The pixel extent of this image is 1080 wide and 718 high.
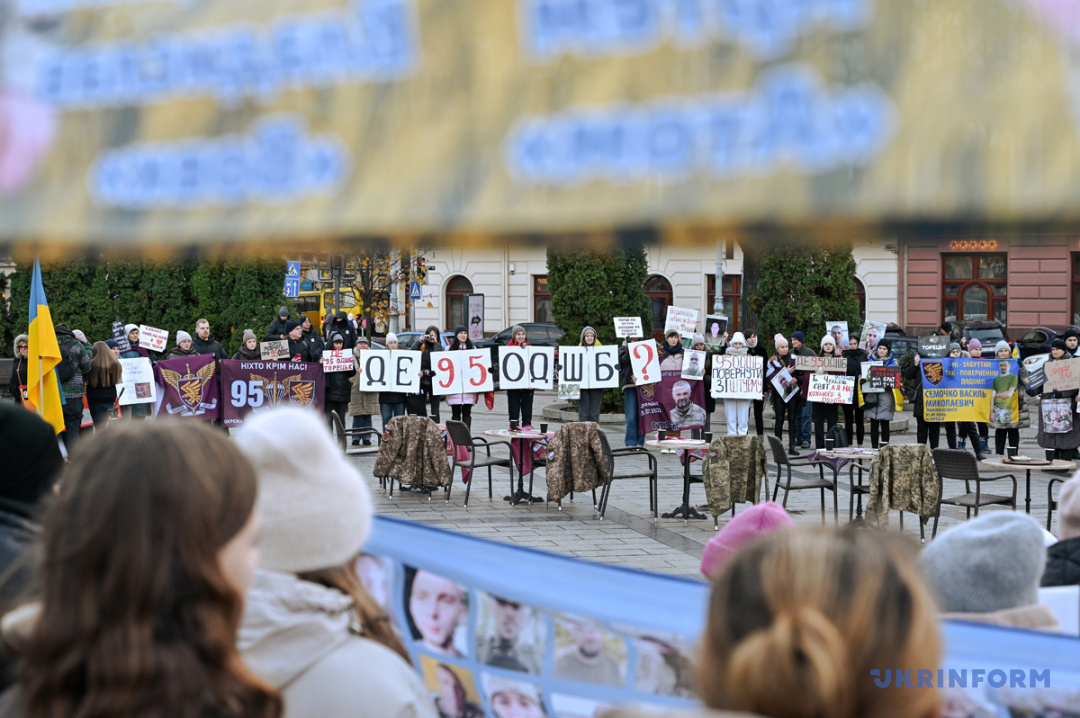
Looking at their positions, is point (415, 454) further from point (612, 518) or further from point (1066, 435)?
point (1066, 435)

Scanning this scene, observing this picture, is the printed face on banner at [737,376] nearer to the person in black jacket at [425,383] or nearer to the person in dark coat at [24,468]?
the person in black jacket at [425,383]

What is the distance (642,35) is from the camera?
1526 mm

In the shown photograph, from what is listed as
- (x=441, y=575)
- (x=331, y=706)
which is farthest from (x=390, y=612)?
(x=331, y=706)

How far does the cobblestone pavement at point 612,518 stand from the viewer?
10.2 meters

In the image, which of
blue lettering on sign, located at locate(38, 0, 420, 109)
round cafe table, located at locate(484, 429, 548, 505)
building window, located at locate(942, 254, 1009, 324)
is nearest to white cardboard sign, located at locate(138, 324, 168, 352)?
round cafe table, located at locate(484, 429, 548, 505)

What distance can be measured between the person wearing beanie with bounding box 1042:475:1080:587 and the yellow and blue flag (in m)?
5.20

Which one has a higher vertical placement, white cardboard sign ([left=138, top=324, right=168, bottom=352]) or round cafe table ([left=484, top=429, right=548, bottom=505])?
white cardboard sign ([left=138, top=324, right=168, bottom=352])

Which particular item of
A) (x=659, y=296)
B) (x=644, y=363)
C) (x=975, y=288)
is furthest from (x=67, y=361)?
(x=975, y=288)

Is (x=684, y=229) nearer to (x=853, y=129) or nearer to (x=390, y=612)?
(x=853, y=129)

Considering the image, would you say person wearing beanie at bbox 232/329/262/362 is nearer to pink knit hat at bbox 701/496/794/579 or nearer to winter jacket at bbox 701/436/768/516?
winter jacket at bbox 701/436/768/516

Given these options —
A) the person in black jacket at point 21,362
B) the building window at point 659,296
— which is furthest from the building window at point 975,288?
the person in black jacket at point 21,362

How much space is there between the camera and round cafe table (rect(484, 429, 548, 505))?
12.8 m

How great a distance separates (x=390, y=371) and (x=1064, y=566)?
14.0 metres

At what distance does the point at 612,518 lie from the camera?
12.1m
